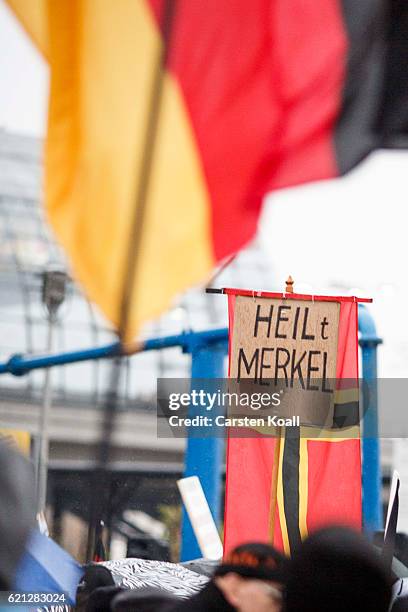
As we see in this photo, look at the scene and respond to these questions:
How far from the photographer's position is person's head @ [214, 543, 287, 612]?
196 cm

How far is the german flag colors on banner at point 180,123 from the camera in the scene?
2.51 meters

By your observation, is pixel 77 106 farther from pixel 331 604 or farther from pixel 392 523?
pixel 392 523

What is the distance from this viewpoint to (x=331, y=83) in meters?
2.65

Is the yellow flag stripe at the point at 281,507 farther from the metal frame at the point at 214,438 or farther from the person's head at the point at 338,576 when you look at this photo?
the person's head at the point at 338,576

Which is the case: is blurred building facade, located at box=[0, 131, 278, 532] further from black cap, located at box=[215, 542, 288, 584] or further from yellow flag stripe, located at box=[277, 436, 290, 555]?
yellow flag stripe, located at box=[277, 436, 290, 555]

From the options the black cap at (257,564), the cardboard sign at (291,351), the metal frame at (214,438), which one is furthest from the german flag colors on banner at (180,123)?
the metal frame at (214,438)

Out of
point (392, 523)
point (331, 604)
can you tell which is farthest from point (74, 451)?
point (331, 604)

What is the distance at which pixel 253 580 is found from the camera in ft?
6.61

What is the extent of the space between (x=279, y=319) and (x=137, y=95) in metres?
1.91

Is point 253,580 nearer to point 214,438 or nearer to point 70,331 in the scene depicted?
point 214,438

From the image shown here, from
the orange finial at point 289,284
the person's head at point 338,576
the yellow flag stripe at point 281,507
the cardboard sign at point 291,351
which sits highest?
the orange finial at point 289,284

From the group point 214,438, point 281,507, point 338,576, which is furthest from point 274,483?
point 338,576

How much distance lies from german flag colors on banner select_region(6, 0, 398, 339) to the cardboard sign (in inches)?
58.3

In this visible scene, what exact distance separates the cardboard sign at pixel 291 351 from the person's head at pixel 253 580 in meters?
1.97
